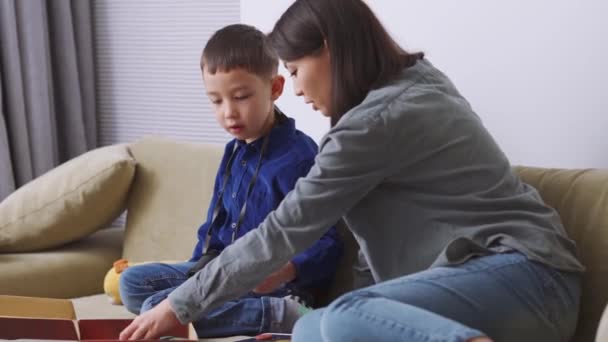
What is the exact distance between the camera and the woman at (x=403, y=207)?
1455 millimetres

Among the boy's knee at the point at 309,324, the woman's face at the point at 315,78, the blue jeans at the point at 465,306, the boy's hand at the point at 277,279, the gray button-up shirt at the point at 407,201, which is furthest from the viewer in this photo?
the boy's hand at the point at 277,279

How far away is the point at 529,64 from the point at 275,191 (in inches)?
24.5

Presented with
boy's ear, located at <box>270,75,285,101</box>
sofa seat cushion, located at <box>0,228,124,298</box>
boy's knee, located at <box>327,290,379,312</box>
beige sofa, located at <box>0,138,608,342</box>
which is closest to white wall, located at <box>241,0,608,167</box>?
boy's ear, located at <box>270,75,285,101</box>

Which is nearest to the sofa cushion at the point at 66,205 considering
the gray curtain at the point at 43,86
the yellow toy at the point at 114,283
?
the yellow toy at the point at 114,283

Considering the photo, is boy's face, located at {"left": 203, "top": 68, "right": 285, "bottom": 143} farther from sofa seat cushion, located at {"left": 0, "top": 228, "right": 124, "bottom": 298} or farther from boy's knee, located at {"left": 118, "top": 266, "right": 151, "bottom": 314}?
sofa seat cushion, located at {"left": 0, "top": 228, "right": 124, "bottom": 298}

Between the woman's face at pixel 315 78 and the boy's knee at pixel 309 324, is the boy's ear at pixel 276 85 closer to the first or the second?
the woman's face at pixel 315 78

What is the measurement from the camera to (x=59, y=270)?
2373 mm

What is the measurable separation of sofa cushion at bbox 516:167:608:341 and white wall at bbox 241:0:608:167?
0.64 ft

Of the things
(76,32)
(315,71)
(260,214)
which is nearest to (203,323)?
(260,214)

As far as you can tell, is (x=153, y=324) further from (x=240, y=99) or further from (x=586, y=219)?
(x=586, y=219)

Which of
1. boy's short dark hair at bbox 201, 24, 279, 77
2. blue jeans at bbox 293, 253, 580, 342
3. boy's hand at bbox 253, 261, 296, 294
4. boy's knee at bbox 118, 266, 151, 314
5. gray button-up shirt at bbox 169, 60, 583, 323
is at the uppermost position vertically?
boy's short dark hair at bbox 201, 24, 279, 77

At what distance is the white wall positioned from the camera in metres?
1.91

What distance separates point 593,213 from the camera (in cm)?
169

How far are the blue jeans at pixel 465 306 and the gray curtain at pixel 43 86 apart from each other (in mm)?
1954
